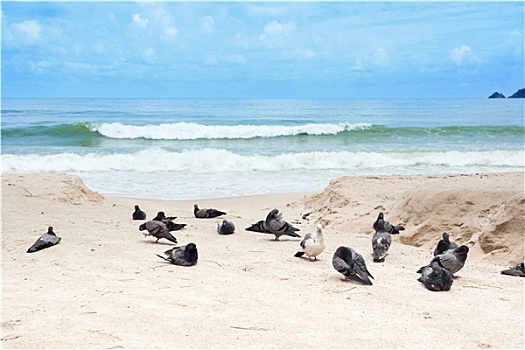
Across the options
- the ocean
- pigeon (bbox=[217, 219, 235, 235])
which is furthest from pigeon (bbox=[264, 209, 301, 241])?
the ocean

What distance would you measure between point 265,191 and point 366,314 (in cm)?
1023

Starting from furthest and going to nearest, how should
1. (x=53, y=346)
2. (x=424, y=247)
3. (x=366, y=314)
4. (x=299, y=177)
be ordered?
(x=299, y=177) → (x=424, y=247) → (x=366, y=314) → (x=53, y=346)

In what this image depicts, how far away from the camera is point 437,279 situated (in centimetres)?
520

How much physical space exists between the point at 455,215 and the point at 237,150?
17639 millimetres

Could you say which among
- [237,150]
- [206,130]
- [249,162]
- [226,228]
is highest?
[206,130]

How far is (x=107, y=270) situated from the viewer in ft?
18.0

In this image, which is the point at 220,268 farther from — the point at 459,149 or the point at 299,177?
the point at 459,149

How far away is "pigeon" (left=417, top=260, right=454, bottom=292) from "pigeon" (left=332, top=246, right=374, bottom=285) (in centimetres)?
51

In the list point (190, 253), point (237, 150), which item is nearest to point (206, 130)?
point (237, 150)

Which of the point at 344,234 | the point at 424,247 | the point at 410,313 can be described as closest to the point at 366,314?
the point at 410,313

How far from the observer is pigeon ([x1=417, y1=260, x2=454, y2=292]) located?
517cm

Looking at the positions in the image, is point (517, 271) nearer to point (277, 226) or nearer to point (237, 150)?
point (277, 226)

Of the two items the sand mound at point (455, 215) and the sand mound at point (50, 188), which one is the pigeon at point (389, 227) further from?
the sand mound at point (50, 188)

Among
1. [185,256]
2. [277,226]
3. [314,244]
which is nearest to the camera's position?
[185,256]
